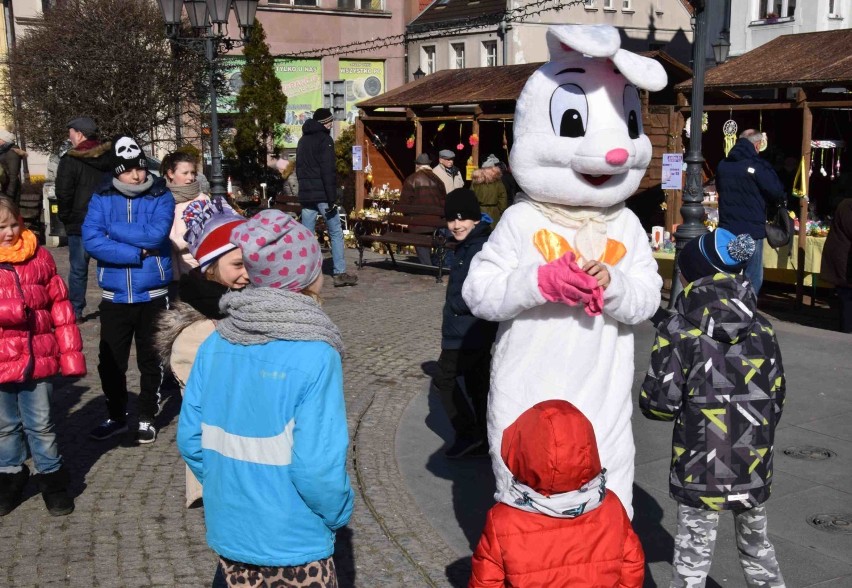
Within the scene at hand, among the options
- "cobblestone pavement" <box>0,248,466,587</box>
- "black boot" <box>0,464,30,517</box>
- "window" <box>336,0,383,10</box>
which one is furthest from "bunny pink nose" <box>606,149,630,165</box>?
"window" <box>336,0,383,10</box>

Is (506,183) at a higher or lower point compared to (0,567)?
higher

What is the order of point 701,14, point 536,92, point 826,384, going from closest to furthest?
Result: 1. point 536,92
2. point 826,384
3. point 701,14

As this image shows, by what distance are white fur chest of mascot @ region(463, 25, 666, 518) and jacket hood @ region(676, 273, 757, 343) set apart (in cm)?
23

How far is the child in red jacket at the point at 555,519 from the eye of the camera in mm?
2848

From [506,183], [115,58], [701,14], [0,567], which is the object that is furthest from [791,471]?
[115,58]

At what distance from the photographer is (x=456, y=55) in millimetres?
35500

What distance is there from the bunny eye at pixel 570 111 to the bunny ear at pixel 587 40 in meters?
0.16

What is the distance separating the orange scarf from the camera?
17.2 ft

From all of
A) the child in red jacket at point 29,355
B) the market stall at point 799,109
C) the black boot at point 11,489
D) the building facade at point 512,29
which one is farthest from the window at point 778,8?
the black boot at point 11,489

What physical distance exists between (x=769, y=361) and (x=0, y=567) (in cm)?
367

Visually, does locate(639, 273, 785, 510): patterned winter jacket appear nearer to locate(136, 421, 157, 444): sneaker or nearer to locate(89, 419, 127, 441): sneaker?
locate(136, 421, 157, 444): sneaker

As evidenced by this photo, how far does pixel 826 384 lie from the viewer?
8.09m

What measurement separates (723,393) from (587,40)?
1.50 metres

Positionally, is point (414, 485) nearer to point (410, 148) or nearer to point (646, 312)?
point (646, 312)
